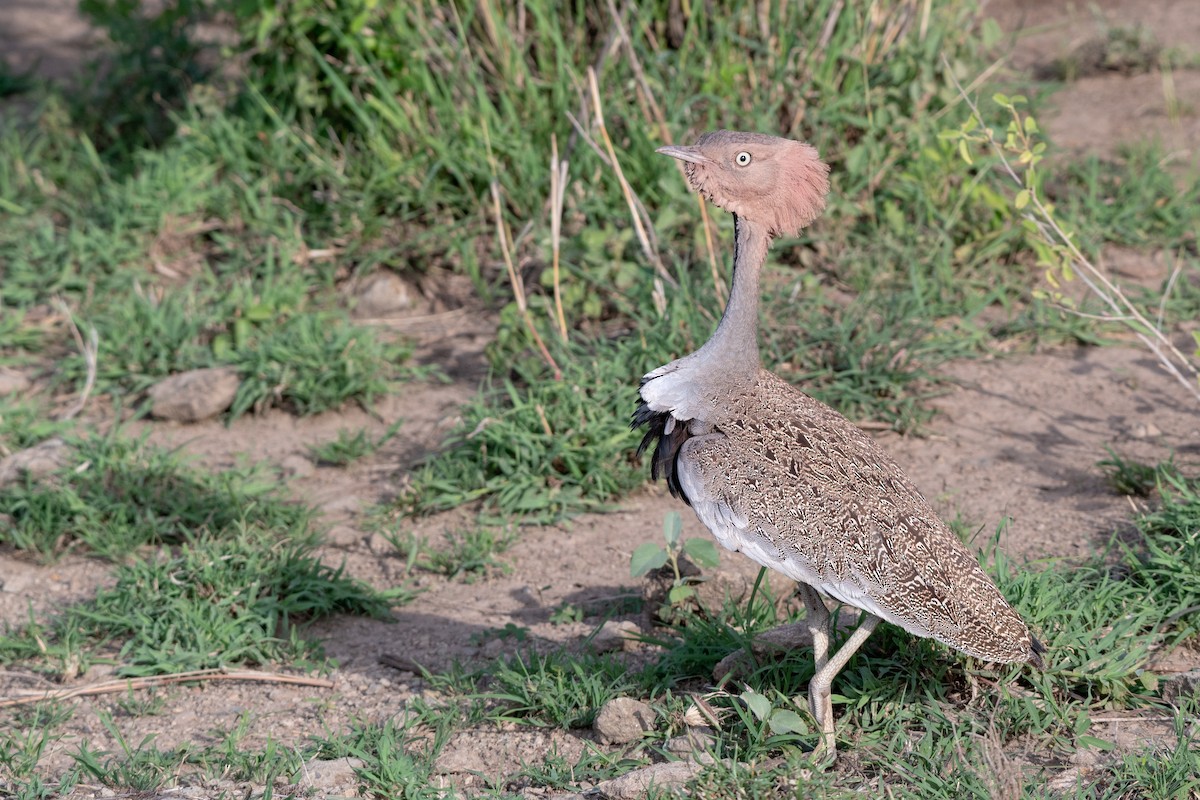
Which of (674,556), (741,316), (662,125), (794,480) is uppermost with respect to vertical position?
(741,316)

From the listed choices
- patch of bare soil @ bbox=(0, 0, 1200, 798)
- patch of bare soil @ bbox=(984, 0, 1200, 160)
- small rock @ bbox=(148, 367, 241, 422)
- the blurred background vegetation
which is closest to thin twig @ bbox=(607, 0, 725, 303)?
the blurred background vegetation

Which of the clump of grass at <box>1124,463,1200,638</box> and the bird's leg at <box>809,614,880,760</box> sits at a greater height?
the bird's leg at <box>809,614,880,760</box>

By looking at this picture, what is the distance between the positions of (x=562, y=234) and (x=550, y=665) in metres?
2.74

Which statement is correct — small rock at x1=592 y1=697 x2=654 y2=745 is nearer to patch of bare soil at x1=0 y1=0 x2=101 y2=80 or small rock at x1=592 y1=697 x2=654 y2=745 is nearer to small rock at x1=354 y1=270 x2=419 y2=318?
small rock at x1=354 y1=270 x2=419 y2=318

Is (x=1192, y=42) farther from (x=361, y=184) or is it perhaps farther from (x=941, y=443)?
(x=361, y=184)

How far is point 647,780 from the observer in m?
3.41

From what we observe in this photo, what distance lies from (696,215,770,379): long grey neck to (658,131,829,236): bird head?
0.06m

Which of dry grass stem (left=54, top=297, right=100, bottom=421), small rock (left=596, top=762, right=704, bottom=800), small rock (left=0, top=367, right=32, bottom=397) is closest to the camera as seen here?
small rock (left=596, top=762, right=704, bottom=800)

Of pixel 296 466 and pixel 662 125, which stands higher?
pixel 662 125

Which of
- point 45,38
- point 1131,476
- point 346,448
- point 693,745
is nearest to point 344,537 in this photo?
point 346,448

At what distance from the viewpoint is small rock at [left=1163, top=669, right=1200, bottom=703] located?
3664 millimetres

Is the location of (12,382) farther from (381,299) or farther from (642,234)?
(642,234)

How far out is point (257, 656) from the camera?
4.38 meters

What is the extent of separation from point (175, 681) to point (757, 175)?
→ 248 centimetres
